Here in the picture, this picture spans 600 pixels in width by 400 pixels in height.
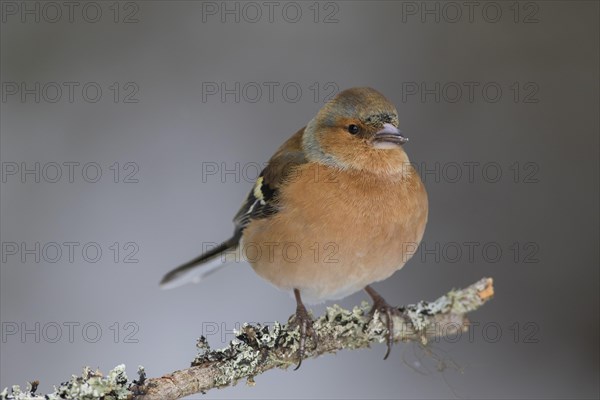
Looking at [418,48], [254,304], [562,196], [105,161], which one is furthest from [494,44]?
[105,161]

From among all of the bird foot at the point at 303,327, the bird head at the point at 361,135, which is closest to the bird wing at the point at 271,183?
the bird head at the point at 361,135

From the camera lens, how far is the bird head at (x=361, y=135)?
3.73 metres

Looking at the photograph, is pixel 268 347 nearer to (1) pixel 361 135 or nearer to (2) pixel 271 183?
(2) pixel 271 183

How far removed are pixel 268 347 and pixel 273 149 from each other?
2.93 m

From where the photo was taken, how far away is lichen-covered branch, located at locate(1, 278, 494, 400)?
8.57ft

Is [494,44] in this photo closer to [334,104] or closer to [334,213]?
[334,104]

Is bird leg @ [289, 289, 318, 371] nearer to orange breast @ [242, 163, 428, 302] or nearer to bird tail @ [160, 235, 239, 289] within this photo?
orange breast @ [242, 163, 428, 302]

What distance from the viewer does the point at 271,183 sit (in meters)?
4.08

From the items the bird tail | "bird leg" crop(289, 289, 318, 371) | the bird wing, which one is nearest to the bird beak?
the bird wing

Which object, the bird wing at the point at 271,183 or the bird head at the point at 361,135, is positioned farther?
the bird wing at the point at 271,183

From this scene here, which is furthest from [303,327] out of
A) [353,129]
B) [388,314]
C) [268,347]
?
[353,129]

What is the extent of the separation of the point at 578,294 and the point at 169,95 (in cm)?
352

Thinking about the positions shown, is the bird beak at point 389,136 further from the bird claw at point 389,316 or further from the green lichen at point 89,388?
the green lichen at point 89,388

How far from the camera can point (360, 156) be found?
150 inches
